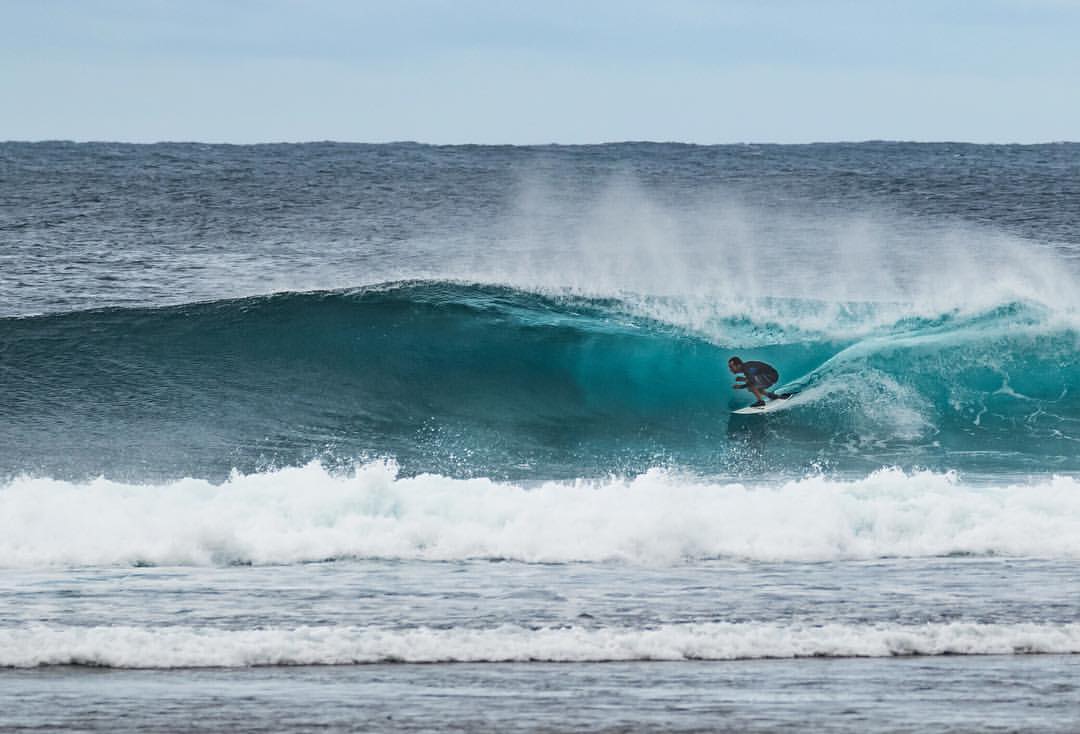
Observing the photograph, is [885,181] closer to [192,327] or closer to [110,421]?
[192,327]

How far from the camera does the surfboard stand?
14.1 m

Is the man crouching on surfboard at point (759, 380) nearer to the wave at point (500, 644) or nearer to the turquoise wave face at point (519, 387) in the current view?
the turquoise wave face at point (519, 387)

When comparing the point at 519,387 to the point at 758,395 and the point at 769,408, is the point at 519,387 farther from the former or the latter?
the point at 769,408

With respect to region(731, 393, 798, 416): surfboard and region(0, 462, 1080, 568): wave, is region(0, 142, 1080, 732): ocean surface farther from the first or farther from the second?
region(731, 393, 798, 416): surfboard

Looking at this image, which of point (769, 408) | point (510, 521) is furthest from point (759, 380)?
point (510, 521)

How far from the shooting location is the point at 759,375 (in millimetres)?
14273

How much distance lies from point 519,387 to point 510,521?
574cm

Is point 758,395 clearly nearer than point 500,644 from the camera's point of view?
No

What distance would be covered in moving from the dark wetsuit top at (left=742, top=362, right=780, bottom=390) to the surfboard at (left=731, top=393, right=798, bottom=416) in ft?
0.66

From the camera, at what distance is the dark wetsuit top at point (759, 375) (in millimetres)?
14195

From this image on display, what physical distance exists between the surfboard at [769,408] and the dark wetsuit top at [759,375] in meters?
0.20

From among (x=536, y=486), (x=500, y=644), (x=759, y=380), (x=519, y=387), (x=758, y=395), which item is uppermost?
(x=759, y=380)

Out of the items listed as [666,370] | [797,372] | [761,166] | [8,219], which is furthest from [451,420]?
[761,166]

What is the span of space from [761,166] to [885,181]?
837 centimetres
